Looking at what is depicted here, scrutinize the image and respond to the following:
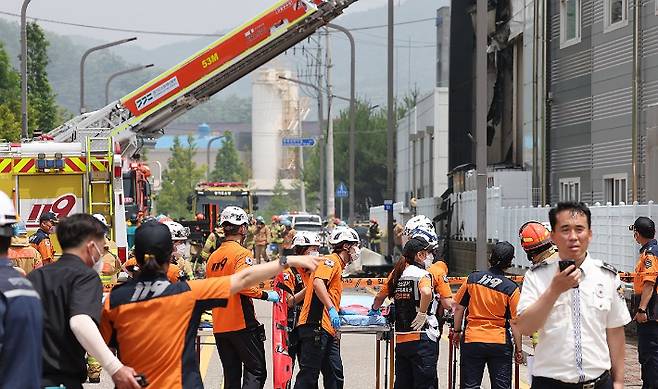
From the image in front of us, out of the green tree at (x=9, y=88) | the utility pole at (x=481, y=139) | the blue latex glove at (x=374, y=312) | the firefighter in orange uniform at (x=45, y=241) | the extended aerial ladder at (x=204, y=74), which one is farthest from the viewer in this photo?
the green tree at (x=9, y=88)

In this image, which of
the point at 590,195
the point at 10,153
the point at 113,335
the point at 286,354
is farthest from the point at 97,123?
the point at 113,335

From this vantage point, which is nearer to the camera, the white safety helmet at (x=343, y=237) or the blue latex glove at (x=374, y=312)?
the white safety helmet at (x=343, y=237)

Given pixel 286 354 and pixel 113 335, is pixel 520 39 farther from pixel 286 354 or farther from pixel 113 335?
pixel 113 335

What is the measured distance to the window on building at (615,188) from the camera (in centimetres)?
2899

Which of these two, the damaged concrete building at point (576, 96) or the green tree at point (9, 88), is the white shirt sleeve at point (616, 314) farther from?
the green tree at point (9, 88)

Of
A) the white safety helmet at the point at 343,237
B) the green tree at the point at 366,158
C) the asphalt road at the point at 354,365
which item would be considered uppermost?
the green tree at the point at 366,158

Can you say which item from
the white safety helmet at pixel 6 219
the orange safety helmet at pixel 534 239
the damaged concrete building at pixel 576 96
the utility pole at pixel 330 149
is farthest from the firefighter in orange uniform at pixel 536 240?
the utility pole at pixel 330 149

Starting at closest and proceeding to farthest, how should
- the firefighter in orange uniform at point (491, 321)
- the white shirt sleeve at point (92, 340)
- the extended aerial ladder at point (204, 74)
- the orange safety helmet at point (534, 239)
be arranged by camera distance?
1. the white shirt sleeve at point (92, 340)
2. the orange safety helmet at point (534, 239)
3. the firefighter in orange uniform at point (491, 321)
4. the extended aerial ladder at point (204, 74)

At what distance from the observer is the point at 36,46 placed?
170 ft

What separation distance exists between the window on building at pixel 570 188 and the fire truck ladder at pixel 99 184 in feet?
45.2

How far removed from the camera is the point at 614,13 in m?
29.4

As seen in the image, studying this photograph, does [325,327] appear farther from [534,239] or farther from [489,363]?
[534,239]

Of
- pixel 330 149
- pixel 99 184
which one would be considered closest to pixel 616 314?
pixel 99 184

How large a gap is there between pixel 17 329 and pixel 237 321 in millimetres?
5192
